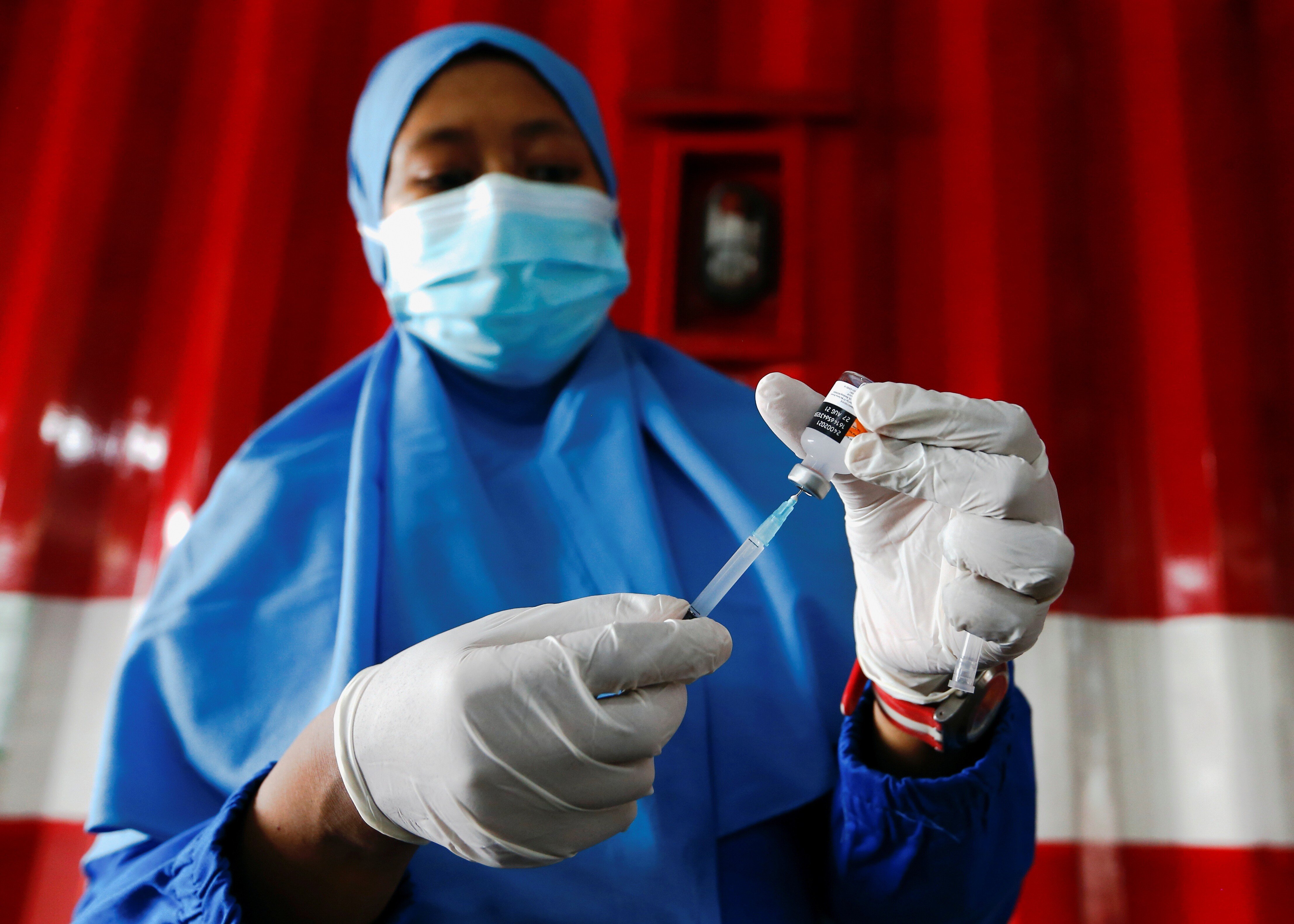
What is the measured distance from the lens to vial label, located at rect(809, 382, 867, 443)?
69 centimetres

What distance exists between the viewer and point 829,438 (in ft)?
2.28

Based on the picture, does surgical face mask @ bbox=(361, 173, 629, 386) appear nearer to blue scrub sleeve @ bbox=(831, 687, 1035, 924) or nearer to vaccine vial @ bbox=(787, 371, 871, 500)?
vaccine vial @ bbox=(787, 371, 871, 500)

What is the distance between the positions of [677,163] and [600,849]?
3.96 feet

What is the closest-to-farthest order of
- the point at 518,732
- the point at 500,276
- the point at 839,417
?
the point at 518,732
the point at 839,417
the point at 500,276

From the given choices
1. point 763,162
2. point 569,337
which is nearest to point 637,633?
point 569,337

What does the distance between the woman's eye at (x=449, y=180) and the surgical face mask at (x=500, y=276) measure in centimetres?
1

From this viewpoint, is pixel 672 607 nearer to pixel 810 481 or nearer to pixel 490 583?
pixel 810 481

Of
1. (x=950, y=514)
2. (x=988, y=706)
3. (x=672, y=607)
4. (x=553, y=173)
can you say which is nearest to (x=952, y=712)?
(x=988, y=706)

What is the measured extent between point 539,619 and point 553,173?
2.36 feet

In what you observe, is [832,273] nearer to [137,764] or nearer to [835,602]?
[835,602]

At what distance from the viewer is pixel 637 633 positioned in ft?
2.00

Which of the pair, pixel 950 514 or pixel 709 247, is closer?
pixel 950 514

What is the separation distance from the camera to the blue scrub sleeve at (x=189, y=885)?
64cm

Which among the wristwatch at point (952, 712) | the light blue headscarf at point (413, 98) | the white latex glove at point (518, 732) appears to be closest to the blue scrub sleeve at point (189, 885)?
the white latex glove at point (518, 732)
